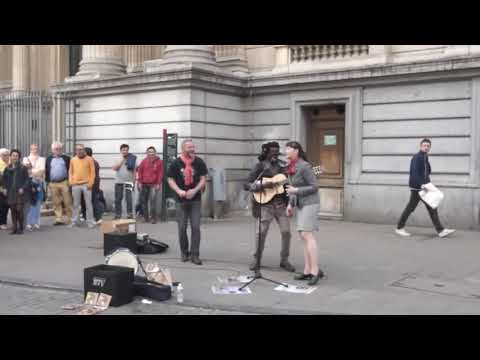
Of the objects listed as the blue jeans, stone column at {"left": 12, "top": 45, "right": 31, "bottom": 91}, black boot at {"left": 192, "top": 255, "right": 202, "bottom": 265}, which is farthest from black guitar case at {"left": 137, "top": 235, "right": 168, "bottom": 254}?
stone column at {"left": 12, "top": 45, "right": 31, "bottom": 91}

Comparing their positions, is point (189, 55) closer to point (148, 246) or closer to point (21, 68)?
point (148, 246)

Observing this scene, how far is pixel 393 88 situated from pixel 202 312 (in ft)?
29.9

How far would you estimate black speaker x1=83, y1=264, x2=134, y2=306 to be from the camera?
667 centimetres

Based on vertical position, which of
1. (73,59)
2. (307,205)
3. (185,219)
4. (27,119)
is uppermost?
(73,59)

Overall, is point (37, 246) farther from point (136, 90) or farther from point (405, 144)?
point (405, 144)

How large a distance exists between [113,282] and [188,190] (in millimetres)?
2823

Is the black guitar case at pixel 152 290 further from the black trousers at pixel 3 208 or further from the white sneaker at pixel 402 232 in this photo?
the black trousers at pixel 3 208

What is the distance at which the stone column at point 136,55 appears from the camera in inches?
766

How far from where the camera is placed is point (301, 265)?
29.5ft

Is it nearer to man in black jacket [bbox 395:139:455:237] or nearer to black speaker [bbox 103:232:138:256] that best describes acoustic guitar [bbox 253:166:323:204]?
black speaker [bbox 103:232:138:256]

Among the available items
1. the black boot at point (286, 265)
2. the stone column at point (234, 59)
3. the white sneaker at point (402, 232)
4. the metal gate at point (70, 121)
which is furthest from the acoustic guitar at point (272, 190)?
the metal gate at point (70, 121)

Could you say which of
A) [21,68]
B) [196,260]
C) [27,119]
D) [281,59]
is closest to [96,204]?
[196,260]

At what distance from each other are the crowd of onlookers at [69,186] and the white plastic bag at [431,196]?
6.23m

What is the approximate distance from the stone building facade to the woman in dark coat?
3970mm
